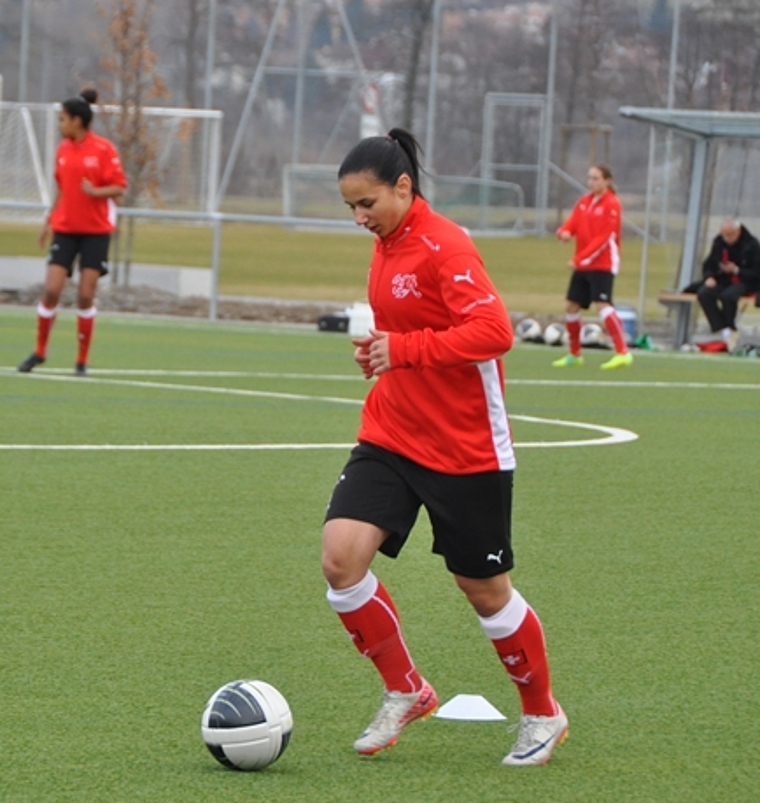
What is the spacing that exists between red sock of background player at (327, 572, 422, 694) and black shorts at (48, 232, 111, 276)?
9.60 meters

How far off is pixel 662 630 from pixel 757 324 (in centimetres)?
1582

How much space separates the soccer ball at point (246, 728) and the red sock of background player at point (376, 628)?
29 centimetres

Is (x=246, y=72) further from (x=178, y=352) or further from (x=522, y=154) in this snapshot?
(x=178, y=352)

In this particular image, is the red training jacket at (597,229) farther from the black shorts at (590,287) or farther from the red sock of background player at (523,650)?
the red sock of background player at (523,650)

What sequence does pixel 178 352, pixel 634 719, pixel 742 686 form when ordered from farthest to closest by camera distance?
1. pixel 178 352
2. pixel 742 686
3. pixel 634 719

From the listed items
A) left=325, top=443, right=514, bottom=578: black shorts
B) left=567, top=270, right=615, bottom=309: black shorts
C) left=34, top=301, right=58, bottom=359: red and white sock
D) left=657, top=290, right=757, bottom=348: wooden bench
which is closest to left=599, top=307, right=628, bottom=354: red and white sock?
left=567, top=270, right=615, bottom=309: black shorts

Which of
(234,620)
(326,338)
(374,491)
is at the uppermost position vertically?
(374,491)

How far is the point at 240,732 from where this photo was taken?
14.8ft

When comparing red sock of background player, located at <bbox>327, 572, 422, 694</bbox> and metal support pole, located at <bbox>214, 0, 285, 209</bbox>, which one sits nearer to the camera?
red sock of background player, located at <bbox>327, 572, 422, 694</bbox>

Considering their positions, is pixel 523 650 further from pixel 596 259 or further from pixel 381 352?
pixel 596 259

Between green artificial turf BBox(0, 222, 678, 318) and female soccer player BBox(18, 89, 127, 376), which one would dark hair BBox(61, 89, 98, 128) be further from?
green artificial turf BBox(0, 222, 678, 318)

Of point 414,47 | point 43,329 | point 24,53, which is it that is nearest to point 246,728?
point 43,329

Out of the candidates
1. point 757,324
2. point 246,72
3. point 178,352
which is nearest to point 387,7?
point 246,72

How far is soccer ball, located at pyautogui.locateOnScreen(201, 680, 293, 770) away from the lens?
4500 millimetres
